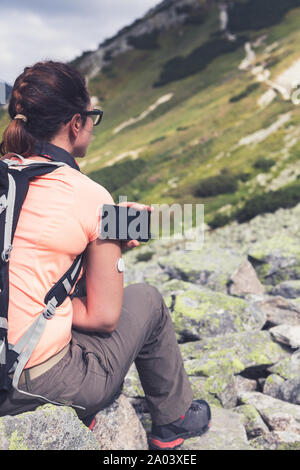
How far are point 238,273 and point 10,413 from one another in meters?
6.62

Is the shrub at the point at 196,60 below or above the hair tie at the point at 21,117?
above

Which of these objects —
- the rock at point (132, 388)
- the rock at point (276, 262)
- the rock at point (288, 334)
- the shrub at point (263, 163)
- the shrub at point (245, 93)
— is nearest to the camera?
the rock at point (132, 388)

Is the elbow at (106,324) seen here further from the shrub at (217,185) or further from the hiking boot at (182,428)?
the shrub at (217,185)

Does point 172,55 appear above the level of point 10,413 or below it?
above

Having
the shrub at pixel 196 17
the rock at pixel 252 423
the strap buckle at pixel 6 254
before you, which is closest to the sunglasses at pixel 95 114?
the strap buckle at pixel 6 254

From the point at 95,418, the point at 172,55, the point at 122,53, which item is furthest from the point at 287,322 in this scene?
the point at 122,53

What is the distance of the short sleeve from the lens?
304 centimetres

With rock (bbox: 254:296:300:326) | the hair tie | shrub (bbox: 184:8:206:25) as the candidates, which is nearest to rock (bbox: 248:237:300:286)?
rock (bbox: 254:296:300:326)

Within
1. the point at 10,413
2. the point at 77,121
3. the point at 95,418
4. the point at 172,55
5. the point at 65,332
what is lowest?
the point at 95,418

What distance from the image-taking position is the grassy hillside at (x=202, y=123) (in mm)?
33688

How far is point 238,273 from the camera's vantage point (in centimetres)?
918

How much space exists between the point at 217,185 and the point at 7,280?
32497 millimetres

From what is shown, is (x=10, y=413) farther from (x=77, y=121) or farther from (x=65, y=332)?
(x=77, y=121)

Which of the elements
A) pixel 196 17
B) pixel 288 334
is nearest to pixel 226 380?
pixel 288 334
